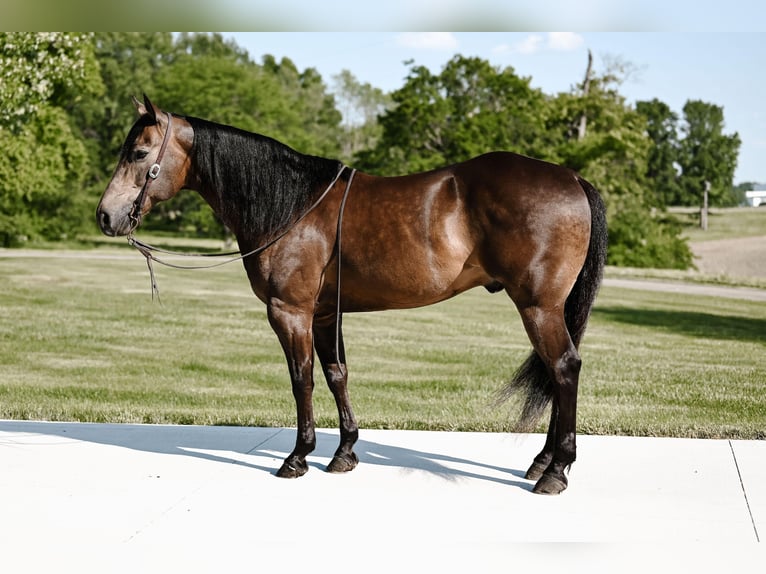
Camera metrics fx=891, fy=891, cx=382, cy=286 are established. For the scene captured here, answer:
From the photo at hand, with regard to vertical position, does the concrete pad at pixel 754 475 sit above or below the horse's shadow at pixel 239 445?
above

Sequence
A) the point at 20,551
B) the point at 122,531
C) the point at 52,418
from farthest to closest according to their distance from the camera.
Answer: the point at 52,418 < the point at 122,531 < the point at 20,551

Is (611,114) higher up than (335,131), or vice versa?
(611,114)

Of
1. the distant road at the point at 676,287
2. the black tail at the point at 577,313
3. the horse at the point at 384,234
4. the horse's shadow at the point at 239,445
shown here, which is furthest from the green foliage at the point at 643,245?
the horse at the point at 384,234

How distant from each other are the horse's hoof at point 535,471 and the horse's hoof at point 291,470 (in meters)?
1.23

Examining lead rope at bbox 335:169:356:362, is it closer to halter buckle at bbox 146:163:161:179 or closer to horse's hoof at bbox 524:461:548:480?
halter buckle at bbox 146:163:161:179

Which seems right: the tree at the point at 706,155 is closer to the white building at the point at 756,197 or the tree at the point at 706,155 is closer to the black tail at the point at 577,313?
the white building at the point at 756,197

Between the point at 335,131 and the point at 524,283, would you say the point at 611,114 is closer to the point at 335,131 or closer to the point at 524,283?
the point at 335,131

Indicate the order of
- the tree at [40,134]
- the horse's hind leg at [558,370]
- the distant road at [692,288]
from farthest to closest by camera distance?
the distant road at [692,288], the tree at [40,134], the horse's hind leg at [558,370]

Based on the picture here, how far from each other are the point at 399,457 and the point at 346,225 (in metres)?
1.47

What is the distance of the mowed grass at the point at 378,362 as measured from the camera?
23.5 ft

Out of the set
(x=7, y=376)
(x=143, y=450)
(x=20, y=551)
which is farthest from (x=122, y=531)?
(x=7, y=376)

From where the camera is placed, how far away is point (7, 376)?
372 inches

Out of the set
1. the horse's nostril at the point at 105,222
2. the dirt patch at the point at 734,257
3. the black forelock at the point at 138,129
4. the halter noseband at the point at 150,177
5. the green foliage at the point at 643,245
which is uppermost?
the black forelock at the point at 138,129

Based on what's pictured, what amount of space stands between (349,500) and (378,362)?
265 inches
